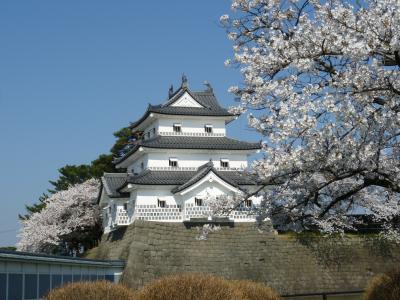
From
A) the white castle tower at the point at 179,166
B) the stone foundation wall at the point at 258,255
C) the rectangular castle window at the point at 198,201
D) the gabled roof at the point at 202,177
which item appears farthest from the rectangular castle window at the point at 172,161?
the stone foundation wall at the point at 258,255

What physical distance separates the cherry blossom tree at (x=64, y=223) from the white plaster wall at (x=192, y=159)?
9162mm

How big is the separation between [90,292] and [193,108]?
24761mm

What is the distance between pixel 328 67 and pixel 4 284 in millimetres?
8831

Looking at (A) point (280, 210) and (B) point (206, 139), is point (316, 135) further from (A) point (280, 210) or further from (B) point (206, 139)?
(B) point (206, 139)

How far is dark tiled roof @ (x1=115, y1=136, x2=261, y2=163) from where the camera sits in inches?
1211

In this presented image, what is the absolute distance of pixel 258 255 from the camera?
2828 cm

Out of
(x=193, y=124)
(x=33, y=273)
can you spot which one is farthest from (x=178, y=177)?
(x=33, y=273)

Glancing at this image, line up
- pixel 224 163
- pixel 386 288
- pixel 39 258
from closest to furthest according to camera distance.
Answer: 1. pixel 386 288
2. pixel 39 258
3. pixel 224 163

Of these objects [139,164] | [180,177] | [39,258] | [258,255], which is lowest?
[258,255]

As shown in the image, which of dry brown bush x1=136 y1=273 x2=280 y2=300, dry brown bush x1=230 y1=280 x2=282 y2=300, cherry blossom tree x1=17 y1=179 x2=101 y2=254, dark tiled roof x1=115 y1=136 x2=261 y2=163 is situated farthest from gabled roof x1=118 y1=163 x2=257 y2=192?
dry brown bush x1=136 y1=273 x2=280 y2=300

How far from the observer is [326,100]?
9.15 metres

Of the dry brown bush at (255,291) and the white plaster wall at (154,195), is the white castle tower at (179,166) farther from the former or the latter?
the dry brown bush at (255,291)

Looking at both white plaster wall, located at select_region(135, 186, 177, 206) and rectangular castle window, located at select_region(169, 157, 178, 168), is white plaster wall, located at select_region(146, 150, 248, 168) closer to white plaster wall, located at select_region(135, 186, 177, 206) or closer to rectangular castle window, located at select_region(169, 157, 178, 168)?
rectangular castle window, located at select_region(169, 157, 178, 168)

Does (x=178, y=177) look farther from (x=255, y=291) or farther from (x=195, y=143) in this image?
(x=255, y=291)
